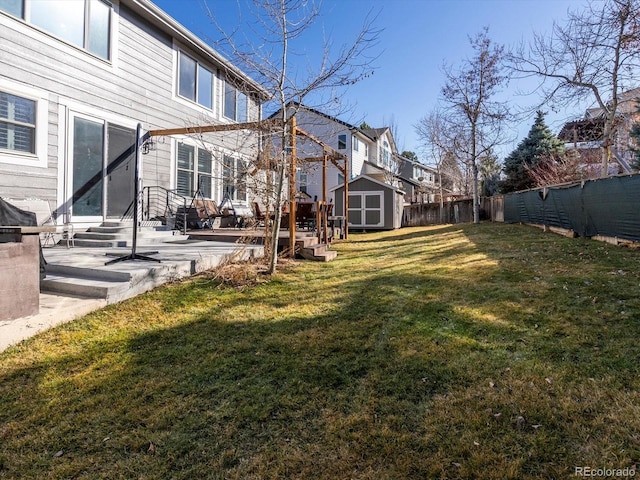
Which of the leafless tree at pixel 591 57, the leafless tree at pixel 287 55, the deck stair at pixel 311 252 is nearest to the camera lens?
the leafless tree at pixel 287 55

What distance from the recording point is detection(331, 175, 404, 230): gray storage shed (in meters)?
19.7

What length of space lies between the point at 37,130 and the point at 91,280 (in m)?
4.00

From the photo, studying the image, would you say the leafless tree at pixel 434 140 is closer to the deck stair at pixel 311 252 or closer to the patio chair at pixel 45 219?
the deck stair at pixel 311 252

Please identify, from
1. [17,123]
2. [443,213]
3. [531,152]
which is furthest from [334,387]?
[531,152]

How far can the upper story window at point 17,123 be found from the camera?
6113 millimetres

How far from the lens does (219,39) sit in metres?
5.89

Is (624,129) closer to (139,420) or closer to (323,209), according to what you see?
(323,209)

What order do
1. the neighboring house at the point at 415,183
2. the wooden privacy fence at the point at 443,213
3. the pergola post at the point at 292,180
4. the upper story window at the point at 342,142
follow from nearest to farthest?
the pergola post at the point at 292,180 → the wooden privacy fence at the point at 443,213 → the upper story window at the point at 342,142 → the neighboring house at the point at 415,183

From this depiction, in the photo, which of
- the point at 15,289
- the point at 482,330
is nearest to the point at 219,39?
the point at 15,289

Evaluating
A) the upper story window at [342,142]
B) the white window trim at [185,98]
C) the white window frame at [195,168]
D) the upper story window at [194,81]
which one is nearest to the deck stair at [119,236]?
the white window frame at [195,168]

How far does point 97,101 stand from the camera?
301 inches

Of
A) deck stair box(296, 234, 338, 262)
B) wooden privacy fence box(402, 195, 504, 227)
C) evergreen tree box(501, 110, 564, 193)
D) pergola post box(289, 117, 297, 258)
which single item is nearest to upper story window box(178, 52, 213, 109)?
pergola post box(289, 117, 297, 258)

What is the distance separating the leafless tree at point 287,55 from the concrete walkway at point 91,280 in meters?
1.27

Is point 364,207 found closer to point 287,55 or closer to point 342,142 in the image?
point 342,142
